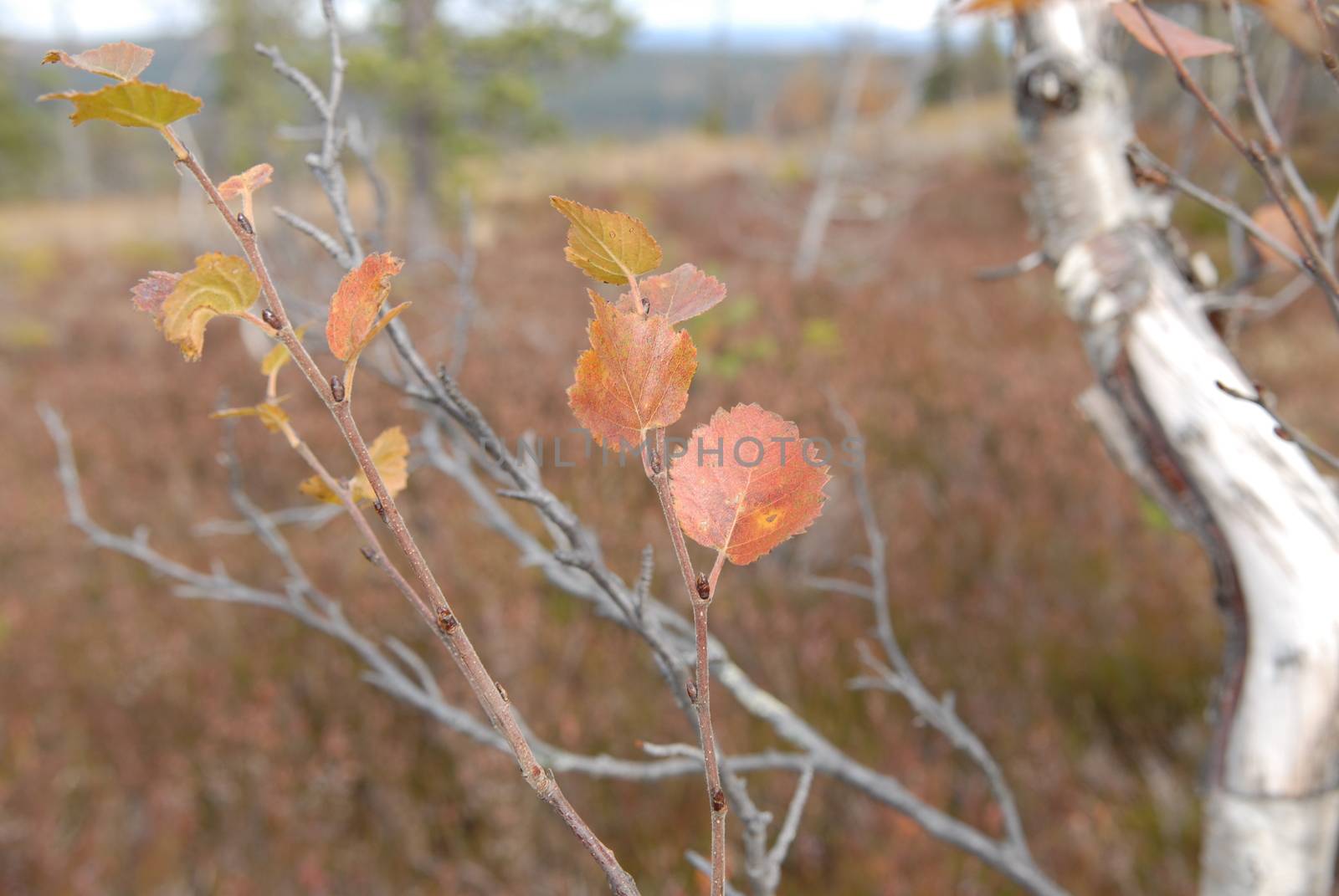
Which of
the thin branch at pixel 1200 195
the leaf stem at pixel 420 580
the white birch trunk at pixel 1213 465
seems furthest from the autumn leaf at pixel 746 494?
the white birch trunk at pixel 1213 465

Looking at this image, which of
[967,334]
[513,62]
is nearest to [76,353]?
[513,62]

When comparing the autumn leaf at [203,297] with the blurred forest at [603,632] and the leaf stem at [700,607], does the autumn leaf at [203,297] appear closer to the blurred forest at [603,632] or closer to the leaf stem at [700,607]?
the leaf stem at [700,607]

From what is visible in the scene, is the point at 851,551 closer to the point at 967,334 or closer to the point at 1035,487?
the point at 1035,487

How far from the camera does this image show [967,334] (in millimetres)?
6137

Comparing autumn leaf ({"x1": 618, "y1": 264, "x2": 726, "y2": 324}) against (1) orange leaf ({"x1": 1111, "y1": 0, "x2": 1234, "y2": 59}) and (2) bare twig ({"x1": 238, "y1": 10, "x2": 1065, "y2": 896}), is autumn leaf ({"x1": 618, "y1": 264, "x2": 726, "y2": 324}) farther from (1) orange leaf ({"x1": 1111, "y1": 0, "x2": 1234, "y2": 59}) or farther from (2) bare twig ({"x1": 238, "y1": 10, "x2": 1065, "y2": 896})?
(1) orange leaf ({"x1": 1111, "y1": 0, "x2": 1234, "y2": 59})

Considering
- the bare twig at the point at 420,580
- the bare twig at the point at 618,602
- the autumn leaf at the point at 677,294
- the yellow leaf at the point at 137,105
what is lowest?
the bare twig at the point at 618,602

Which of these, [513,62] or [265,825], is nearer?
[265,825]

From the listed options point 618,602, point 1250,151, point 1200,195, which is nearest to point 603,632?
point 618,602

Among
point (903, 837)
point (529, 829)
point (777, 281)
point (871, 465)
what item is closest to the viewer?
point (903, 837)

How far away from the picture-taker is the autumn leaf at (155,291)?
0.44 meters

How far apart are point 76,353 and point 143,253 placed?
23.8ft

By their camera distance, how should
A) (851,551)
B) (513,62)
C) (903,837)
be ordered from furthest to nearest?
(513,62) < (851,551) < (903,837)

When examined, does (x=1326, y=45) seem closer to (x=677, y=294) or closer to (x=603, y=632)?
(x=677, y=294)

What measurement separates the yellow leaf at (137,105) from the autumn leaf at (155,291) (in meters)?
0.09
